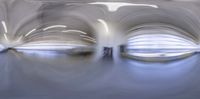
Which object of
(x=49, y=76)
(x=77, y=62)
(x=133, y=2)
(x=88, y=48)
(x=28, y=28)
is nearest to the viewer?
(x=49, y=76)

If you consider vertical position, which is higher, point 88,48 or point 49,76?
point 88,48

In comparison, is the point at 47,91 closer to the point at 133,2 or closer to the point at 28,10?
the point at 28,10

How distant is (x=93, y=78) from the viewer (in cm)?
109

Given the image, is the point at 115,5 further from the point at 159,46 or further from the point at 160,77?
the point at 160,77

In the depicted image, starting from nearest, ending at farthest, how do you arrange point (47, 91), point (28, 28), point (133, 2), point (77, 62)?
point (47, 91)
point (77, 62)
point (28, 28)
point (133, 2)

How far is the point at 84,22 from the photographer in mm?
1541

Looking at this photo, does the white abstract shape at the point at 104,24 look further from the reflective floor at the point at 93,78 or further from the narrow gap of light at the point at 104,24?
the reflective floor at the point at 93,78

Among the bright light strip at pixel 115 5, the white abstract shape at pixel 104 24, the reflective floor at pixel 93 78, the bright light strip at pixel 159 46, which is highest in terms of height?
the bright light strip at pixel 115 5

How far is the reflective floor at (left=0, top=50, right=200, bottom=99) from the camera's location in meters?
0.96

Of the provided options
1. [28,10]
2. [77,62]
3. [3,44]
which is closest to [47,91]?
[77,62]

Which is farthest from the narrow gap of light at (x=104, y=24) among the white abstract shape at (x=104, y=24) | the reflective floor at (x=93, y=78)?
the reflective floor at (x=93, y=78)

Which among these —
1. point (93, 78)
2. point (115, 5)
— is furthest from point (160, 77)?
point (115, 5)

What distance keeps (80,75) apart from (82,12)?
1.88ft

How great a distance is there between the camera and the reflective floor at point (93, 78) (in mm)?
961
